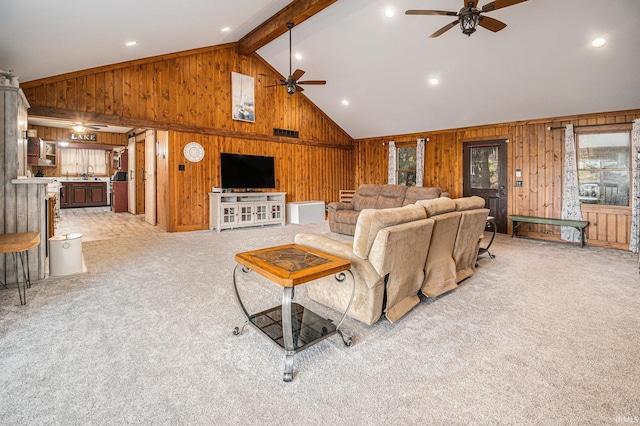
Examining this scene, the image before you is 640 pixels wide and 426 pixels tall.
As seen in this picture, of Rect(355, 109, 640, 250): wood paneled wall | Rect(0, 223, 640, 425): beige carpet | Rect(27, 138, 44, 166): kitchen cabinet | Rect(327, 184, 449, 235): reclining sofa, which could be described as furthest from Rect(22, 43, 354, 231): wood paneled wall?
Rect(0, 223, 640, 425): beige carpet

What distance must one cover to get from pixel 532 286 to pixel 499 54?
383cm

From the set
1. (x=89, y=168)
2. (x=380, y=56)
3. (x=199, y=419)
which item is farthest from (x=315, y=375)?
(x=89, y=168)

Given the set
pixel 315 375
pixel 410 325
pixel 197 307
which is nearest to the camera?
pixel 315 375

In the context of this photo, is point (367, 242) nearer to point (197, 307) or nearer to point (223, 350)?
point (223, 350)

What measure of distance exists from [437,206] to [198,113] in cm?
575

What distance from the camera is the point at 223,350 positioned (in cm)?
214

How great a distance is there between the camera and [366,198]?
274 inches

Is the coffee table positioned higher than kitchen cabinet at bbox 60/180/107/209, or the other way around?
kitchen cabinet at bbox 60/180/107/209

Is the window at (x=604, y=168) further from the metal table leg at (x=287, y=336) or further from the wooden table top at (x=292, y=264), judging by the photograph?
the metal table leg at (x=287, y=336)

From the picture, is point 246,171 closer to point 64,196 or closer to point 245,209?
point 245,209

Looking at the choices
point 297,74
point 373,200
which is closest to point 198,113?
point 297,74

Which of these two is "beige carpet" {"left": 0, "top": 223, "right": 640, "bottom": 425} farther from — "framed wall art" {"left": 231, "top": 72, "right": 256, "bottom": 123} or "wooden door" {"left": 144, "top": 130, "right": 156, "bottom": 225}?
"framed wall art" {"left": 231, "top": 72, "right": 256, "bottom": 123}

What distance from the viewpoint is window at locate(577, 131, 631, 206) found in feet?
18.3

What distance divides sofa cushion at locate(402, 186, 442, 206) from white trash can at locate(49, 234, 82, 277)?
204 inches
